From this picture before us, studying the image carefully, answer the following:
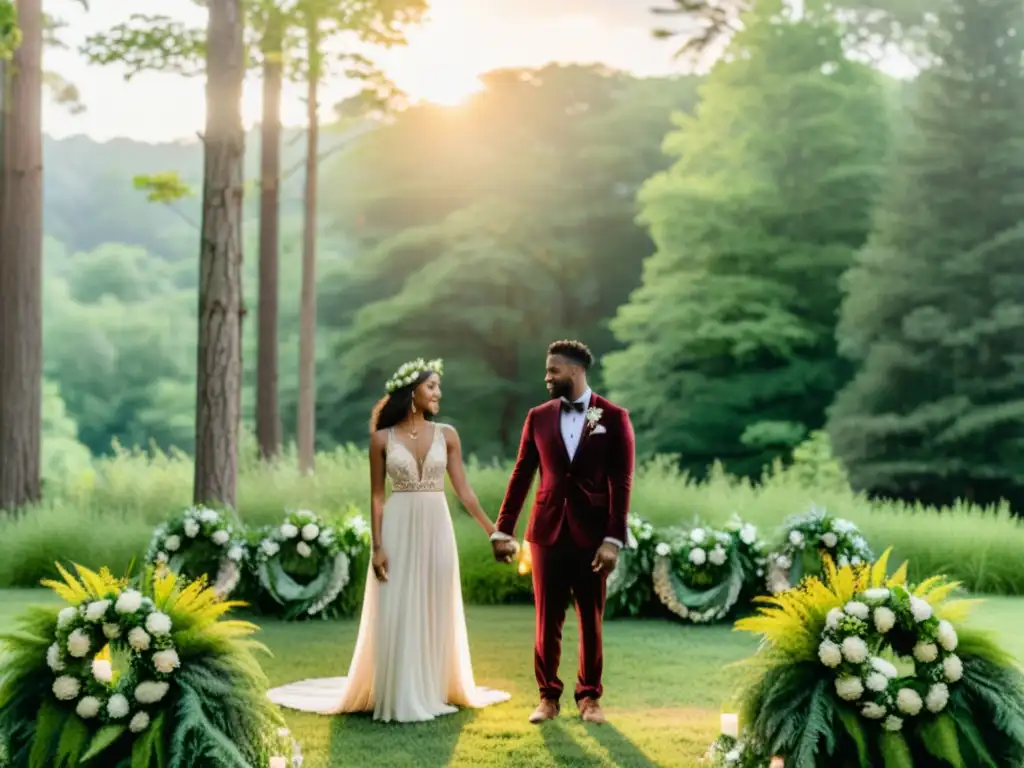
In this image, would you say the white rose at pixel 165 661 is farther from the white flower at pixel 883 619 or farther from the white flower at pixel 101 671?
the white flower at pixel 883 619

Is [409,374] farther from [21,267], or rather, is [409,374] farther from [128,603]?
[21,267]

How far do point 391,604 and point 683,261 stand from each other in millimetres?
23915

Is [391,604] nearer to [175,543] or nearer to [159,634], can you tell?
[159,634]

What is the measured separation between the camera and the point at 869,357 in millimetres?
25797

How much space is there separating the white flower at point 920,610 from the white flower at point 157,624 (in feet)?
9.88

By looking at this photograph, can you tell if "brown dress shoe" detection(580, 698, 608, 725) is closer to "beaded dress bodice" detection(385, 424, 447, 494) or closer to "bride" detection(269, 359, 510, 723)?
"bride" detection(269, 359, 510, 723)

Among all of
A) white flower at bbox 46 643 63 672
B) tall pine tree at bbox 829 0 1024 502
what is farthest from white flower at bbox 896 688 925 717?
tall pine tree at bbox 829 0 1024 502

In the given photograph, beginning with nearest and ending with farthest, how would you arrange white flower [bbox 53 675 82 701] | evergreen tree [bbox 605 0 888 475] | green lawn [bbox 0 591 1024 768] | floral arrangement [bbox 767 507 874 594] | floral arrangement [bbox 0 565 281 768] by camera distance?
floral arrangement [bbox 0 565 281 768]
white flower [bbox 53 675 82 701]
green lawn [bbox 0 591 1024 768]
floral arrangement [bbox 767 507 874 594]
evergreen tree [bbox 605 0 888 475]

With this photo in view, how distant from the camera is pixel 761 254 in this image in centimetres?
2981

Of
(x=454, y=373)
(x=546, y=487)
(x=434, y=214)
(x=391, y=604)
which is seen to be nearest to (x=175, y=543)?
(x=391, y=604)

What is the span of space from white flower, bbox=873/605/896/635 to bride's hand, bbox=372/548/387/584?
3.20 metres

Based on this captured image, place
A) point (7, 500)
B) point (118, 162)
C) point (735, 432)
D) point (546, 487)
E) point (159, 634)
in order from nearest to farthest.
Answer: point (159, 634) → point (546, 487) → point (7, 500) → point (735, 432) → point (118, 162)

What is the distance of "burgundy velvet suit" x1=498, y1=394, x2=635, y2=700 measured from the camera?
7.43 metres

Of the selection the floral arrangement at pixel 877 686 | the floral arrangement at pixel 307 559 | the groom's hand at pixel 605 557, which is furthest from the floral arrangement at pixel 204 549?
the floral arrangement at pixel 877 686
